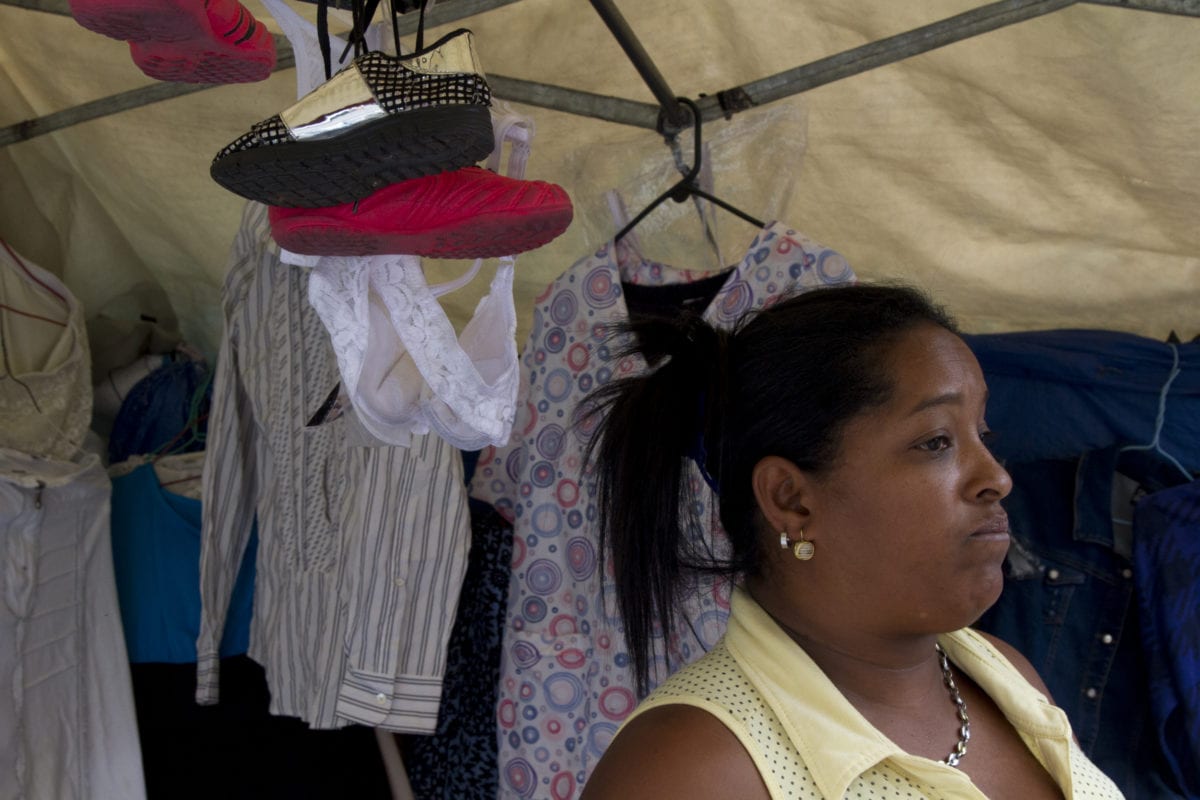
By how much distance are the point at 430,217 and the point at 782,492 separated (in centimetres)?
48

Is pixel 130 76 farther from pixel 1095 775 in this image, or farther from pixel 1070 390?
pixel 1095 775

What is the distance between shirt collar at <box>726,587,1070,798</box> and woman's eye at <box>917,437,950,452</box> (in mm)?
254

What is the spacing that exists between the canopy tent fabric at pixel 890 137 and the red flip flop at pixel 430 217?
2.47 feet

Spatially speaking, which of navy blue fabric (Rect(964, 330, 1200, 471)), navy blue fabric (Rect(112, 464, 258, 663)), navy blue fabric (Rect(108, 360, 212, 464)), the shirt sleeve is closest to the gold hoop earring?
navy blue fabric (Rect(964, 330, 1200, 471))

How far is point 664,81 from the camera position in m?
1.73

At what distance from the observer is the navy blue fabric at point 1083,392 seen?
175 cm

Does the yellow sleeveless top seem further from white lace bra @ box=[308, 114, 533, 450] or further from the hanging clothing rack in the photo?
the hanging clothing rack

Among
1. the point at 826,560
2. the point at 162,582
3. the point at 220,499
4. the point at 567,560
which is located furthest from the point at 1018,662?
the point at 162,582

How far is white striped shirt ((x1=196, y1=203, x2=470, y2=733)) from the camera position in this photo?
1.87 meters

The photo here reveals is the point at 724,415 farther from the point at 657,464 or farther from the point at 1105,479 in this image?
the point at 1105,479

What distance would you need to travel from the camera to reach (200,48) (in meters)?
1.16

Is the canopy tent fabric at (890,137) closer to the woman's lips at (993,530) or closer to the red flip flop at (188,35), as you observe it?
the red flip flop at (188,35)

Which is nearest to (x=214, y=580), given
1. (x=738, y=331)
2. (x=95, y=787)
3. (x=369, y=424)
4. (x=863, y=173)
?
(x=95, y=787)

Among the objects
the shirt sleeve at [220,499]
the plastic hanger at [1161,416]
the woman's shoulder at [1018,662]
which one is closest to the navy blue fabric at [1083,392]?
the plastic hanger at [1161,416]
